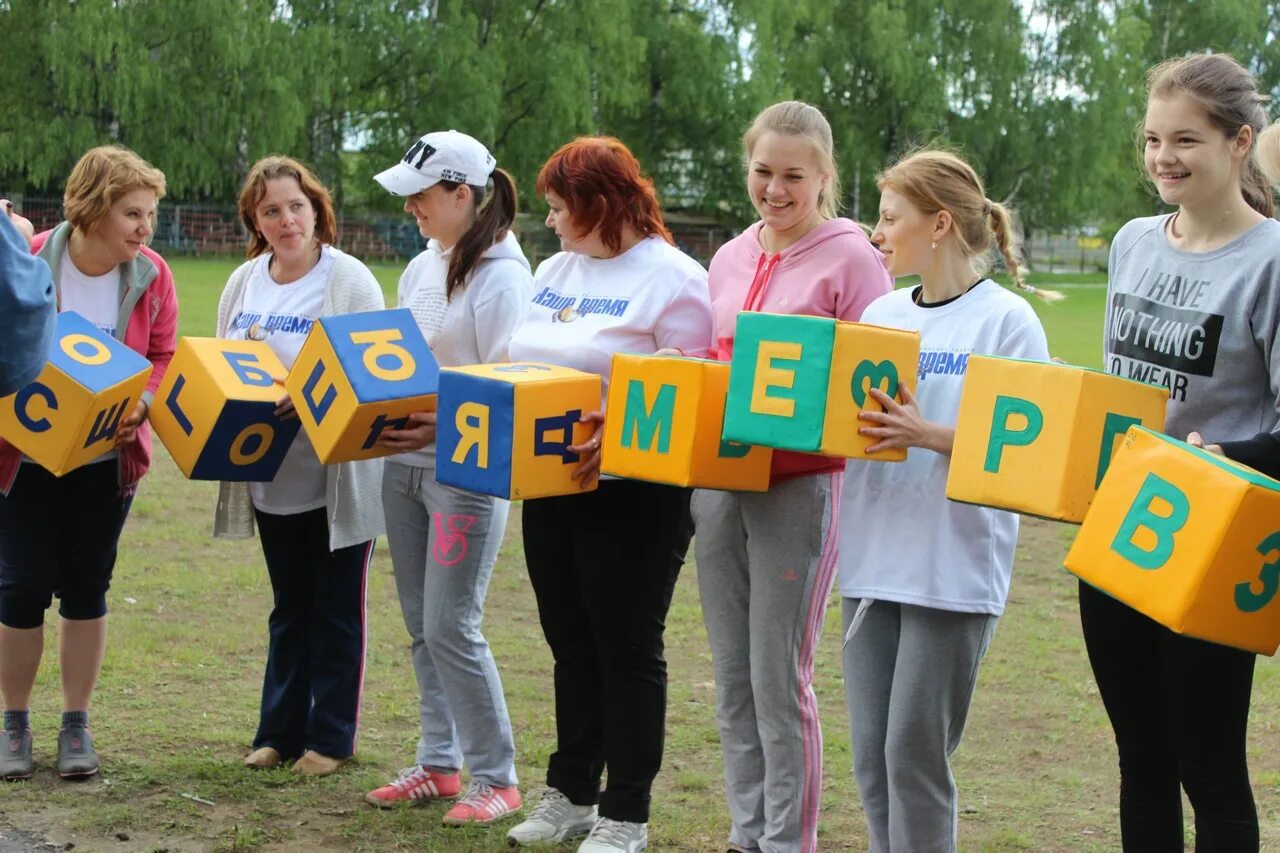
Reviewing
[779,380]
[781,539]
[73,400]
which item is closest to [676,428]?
[779,380]

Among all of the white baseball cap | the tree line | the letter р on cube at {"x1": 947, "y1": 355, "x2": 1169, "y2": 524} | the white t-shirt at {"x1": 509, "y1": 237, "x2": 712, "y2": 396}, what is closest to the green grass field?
the white t-shirt at {"x1": 509, "y1": 237, "x2": 712, "y2": 396}

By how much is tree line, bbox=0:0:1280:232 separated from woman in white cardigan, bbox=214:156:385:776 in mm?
31039

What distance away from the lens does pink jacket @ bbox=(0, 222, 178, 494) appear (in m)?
4.69

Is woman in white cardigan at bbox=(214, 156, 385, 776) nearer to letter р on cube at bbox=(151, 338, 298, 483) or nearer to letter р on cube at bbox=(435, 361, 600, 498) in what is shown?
letter р on cube at bbox=(151, 338, 298, 483)

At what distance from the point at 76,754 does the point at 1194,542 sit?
3510 millimetres

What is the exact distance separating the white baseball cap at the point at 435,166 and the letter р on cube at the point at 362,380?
15.1 inches

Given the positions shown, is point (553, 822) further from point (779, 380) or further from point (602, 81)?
point (602, 81)

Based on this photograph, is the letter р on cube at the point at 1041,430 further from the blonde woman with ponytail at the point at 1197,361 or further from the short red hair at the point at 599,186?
the short red hair at the point at 599,186

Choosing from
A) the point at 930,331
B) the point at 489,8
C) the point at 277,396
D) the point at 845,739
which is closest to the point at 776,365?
the point at 930,331

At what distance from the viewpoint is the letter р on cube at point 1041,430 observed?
9.89 feet

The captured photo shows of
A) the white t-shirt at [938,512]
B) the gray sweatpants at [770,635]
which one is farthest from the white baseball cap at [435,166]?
the white t-shirt at [938,512]

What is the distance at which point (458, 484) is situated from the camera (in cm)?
383

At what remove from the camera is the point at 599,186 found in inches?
155

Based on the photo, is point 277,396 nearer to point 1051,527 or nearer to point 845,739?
point 845,739
